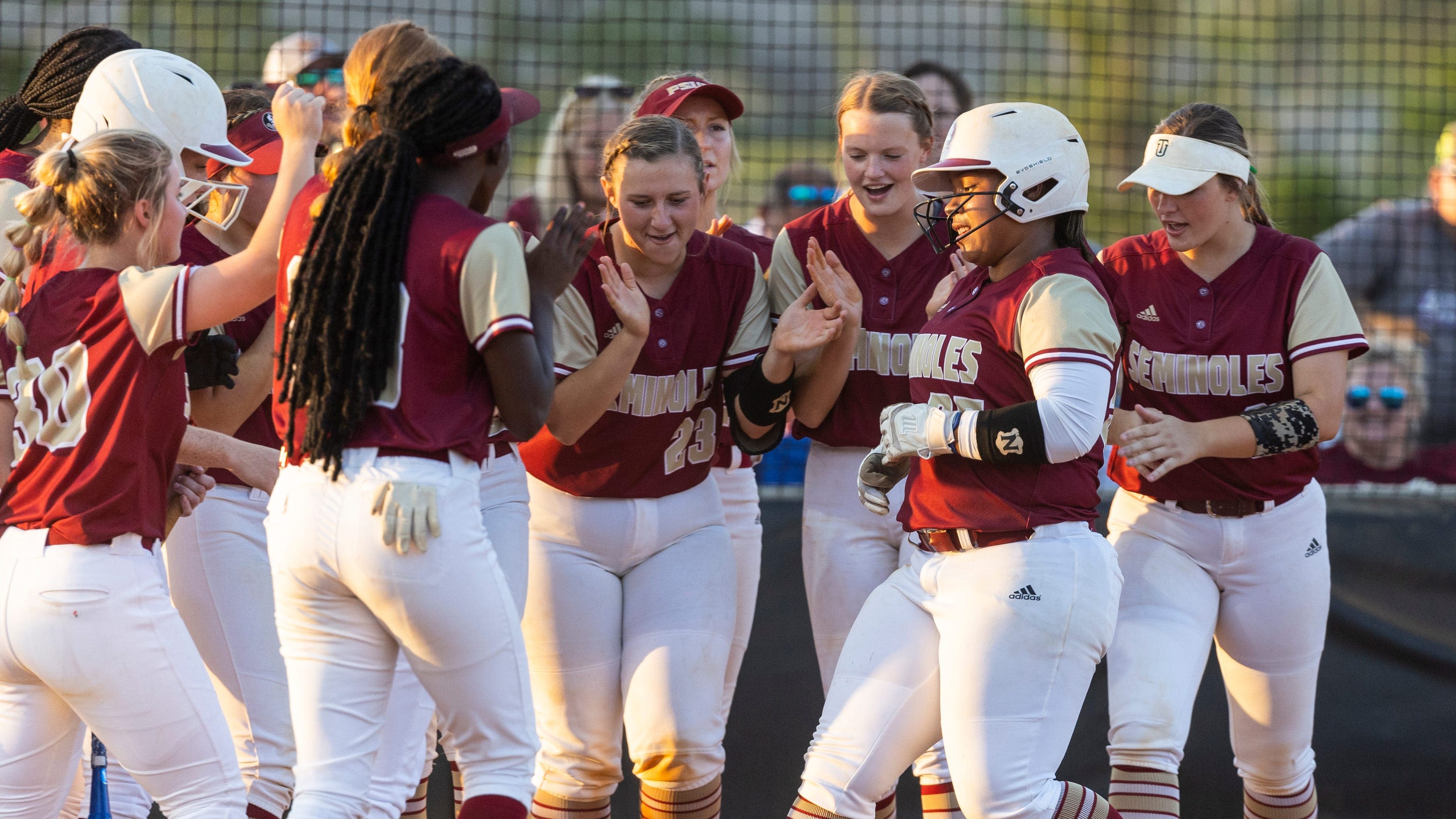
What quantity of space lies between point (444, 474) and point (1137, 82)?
47.0 feet

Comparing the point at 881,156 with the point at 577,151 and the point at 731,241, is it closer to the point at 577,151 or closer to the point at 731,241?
the point at 731,241

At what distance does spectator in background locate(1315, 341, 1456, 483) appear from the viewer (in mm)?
5895

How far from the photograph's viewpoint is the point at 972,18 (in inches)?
645

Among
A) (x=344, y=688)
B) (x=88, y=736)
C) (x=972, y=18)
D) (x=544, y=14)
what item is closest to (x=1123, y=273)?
(x=344, y=688)

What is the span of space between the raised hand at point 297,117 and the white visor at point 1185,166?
1928 mm

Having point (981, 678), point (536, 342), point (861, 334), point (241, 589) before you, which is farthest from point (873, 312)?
point (241, 589)

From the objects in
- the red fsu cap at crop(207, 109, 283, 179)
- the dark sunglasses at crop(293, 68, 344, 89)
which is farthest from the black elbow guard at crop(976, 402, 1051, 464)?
the dark sunglasses at crop(293, 68, 344, 89)

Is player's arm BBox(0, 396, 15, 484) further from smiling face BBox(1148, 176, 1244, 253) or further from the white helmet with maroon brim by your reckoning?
smiling face BBox(1148, 176, 1244, 253)

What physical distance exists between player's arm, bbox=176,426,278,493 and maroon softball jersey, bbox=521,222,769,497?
2.11ft

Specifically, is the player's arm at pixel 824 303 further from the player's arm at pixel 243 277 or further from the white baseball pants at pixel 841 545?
the player's arm at pixel 243 277

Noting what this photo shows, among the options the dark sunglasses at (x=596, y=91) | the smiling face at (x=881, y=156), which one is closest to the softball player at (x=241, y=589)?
the smiling face at (x=881, y=156)

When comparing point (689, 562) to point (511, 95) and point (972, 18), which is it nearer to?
point (511, 95)

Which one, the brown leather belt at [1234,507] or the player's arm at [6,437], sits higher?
the player's arm at [6,437]

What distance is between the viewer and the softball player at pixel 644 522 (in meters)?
3.62
